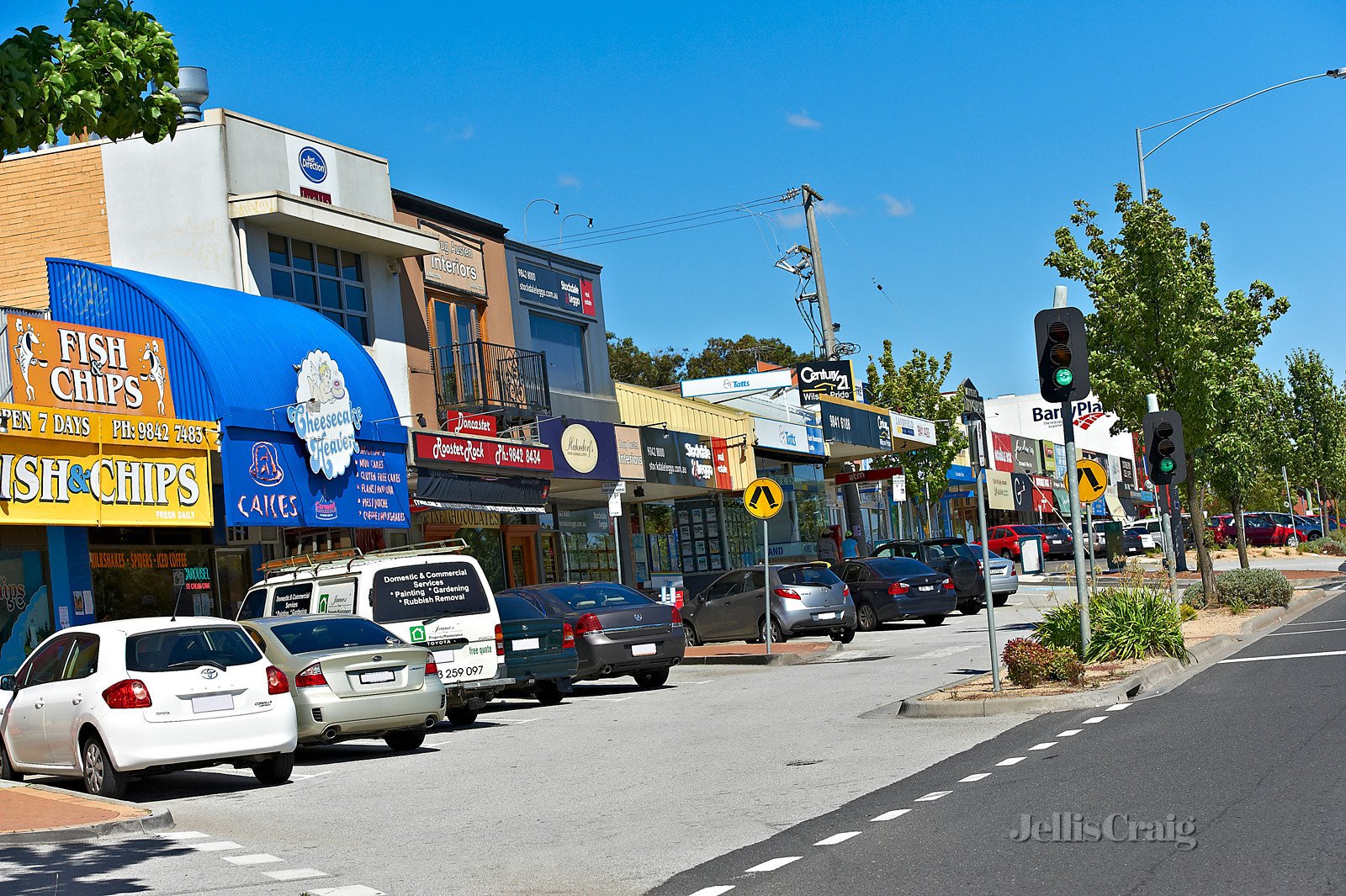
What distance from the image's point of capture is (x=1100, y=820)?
834cm

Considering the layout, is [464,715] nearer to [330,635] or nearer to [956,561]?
[330,635]

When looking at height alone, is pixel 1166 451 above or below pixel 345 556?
above

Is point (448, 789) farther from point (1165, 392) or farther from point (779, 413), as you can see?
point (779, 413)

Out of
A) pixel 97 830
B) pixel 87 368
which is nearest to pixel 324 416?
pixel 87 368

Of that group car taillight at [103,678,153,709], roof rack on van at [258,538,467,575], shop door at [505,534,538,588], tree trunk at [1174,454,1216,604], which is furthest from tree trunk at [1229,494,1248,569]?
car taillight at [103,678,153,709]

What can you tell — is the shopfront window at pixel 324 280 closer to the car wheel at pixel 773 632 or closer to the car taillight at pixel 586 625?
the car taillight at pixel 586 625

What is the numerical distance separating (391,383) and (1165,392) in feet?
46.6

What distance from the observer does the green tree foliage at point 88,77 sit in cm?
777

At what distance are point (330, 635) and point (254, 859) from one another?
5.57 meters

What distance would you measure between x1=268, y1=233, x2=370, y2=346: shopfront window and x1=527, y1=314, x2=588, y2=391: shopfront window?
550 centimetres

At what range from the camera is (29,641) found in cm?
1886

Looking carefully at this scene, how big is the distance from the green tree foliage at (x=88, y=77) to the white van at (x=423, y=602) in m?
8.45

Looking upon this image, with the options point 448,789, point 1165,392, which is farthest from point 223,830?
point 1165,392

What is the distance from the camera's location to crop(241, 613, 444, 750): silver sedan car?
13.8 metres
